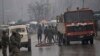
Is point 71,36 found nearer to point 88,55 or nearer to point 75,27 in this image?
point 75,27

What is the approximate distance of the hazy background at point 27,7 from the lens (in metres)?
106

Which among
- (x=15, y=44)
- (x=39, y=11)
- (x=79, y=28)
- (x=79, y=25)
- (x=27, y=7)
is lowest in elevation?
(x=15, y=44)

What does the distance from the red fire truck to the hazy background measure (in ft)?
126

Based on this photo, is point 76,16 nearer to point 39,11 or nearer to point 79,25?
point 79,25

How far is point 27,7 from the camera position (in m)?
157

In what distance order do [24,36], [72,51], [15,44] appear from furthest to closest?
[24,36], [72,51], [15,44]

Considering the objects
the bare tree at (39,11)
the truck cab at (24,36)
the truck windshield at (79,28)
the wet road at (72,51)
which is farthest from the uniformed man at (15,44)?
the bare tree at (39,11)

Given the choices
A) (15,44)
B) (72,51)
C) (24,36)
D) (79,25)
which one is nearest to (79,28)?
(79,25)

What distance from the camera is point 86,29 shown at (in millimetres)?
37750

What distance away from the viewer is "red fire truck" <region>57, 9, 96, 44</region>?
3756cm

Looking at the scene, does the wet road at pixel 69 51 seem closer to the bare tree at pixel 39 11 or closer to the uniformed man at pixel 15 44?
the uniformed man at pixel 15 44

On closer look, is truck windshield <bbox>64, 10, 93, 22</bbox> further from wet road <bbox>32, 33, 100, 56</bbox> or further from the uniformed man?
the uniformed man

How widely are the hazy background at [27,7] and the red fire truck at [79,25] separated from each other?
38.4 m

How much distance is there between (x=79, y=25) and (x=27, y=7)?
120 m
